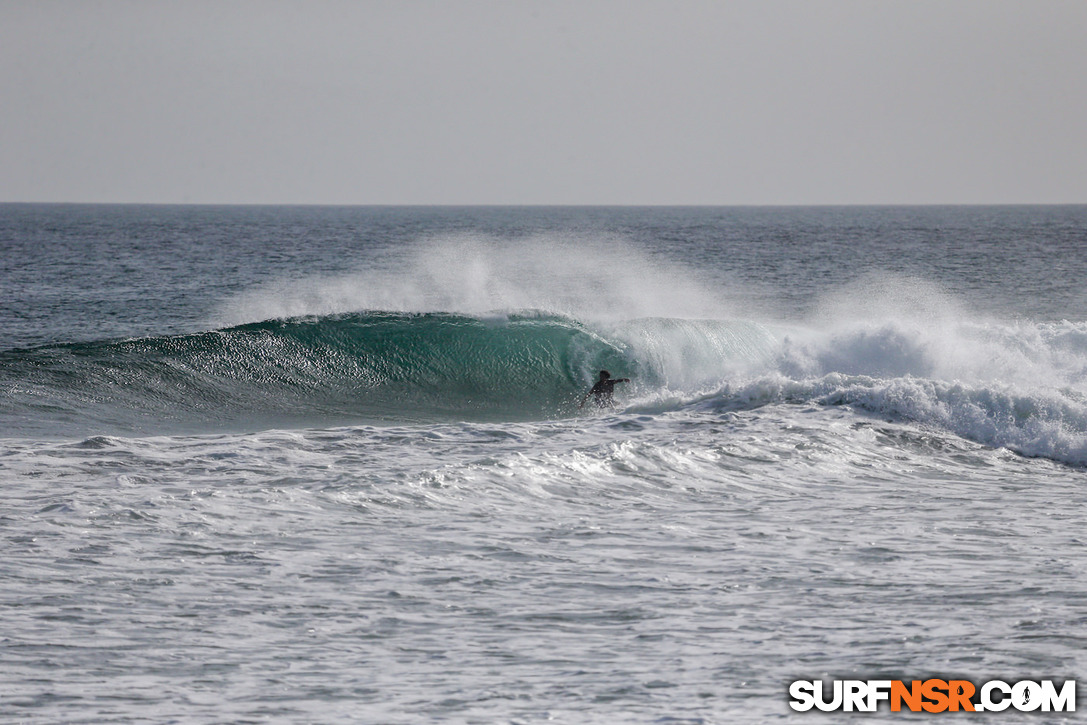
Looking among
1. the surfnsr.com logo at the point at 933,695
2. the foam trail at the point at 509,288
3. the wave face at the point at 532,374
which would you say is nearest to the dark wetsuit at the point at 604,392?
the wave face at the point at 532,374

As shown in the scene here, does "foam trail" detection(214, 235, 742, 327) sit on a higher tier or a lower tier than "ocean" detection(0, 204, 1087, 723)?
higher

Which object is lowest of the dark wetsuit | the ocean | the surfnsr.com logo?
the surfnsr.com logo

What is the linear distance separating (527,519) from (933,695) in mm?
3713

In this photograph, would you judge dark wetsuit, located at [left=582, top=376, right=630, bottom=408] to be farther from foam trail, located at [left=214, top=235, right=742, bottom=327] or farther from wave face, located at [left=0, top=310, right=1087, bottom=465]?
Answer: foam trail, located at [left=214, top=235, right=742, bottom=327]

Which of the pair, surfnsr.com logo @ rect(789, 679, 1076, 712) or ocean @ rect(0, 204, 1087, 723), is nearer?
surfnsr.com logo @ rect(789, 679, 1076, 712)

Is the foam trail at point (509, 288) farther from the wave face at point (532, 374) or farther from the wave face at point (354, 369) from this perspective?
the wave face at point (532, 374)

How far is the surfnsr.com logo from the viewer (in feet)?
16.1

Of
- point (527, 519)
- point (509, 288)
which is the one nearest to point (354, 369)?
point (527, 519)

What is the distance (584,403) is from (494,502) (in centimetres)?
646

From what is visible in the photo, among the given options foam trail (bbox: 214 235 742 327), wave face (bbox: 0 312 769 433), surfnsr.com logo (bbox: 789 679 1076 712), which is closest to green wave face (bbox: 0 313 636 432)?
wave face (bbox: 0 312 769 433)

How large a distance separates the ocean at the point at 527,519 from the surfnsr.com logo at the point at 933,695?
9 centimetres

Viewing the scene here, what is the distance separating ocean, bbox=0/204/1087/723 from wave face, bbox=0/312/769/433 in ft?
0.25

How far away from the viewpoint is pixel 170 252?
57594 mm

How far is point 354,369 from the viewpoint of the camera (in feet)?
56.2
